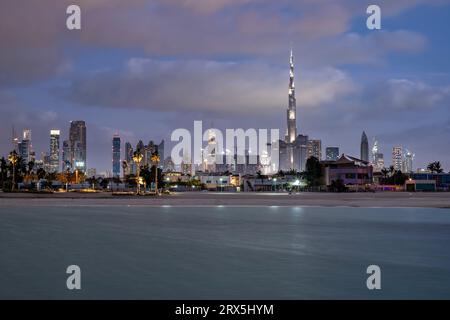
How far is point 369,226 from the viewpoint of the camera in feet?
107

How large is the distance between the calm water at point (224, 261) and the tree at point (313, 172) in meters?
160

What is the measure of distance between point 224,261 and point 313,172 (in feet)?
578

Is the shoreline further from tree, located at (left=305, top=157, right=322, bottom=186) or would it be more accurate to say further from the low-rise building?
tree, located at (left=305, top=157, right=322, bottom=186)

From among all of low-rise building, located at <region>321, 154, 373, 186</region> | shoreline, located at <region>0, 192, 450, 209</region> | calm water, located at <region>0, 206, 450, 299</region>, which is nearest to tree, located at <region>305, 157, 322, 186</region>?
low-rise building, located at <region>321, 154, 373, 186</region>

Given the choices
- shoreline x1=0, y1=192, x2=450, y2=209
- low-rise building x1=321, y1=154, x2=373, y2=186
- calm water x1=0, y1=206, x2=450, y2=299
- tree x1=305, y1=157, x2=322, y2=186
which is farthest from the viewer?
tree x1=305, y1=157, x2=322, y2=186

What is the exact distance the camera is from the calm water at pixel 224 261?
537 inches

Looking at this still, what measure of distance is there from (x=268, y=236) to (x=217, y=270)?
10.1 meters

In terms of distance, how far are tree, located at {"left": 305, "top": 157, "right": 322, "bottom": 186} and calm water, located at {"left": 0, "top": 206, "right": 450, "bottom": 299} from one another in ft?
→ 526

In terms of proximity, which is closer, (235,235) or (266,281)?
(266,281)

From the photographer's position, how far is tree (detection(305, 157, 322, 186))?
625 feet

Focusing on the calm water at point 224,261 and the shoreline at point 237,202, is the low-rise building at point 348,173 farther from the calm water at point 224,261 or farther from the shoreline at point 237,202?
the calm water at point 224,261
